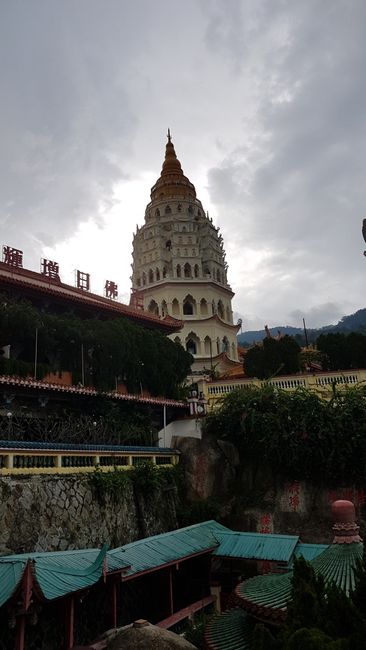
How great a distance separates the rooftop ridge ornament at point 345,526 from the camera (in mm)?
8281

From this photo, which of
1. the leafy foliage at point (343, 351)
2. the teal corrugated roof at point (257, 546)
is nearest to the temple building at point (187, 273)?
the leafy foliage at point (343, 351)

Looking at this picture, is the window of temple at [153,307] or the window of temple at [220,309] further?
the window of temple at [220,309]

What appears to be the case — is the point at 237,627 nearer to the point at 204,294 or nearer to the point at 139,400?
the point at 139,400

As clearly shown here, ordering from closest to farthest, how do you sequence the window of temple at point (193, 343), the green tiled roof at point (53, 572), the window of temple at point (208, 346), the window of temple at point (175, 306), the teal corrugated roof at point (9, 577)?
the teal corrugated roof at point (9, 577) < the green tiled roof at point (53, 572) < the window of temple at point (208, 346) < the window of temple at point (193, 343) < the window of temple at point (175, 306)

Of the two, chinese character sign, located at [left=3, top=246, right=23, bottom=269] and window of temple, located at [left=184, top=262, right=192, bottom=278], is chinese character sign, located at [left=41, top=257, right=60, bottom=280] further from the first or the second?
window of temple, located at [left=184, top=262, right=192, bottom=278]

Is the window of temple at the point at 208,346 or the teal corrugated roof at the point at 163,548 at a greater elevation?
the window of temple at the point at 208,346

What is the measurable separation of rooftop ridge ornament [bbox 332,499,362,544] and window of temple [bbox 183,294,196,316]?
35757 mm

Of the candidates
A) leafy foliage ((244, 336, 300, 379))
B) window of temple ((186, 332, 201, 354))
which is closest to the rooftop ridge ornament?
leafy foliage ((244, 336, 300, 379))

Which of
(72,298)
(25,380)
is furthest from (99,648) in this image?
(72,298)

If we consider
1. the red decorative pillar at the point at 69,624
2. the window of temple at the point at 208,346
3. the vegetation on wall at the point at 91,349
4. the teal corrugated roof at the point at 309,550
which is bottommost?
the red decorative pillar at the point at 69,624

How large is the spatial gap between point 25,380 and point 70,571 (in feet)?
29.8

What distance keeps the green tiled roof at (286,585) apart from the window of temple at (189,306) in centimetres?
3571

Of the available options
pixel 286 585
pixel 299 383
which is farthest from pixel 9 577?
pixel 299 383

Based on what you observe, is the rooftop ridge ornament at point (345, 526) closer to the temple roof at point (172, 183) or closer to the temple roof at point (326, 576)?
the temple roof at point (326, 576)
